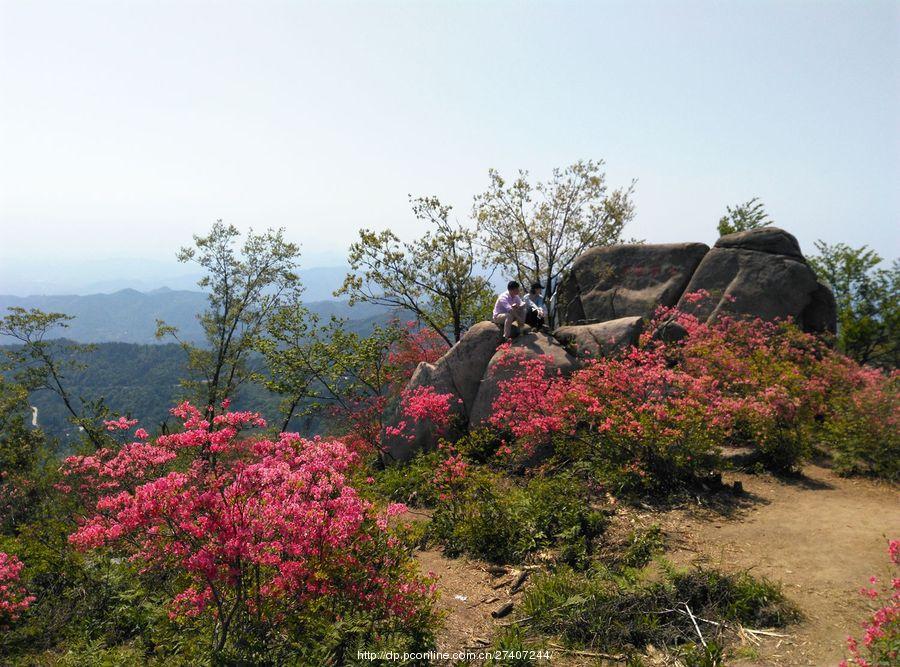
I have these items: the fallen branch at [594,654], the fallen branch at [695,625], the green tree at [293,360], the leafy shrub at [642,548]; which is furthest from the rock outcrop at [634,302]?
the fallen branch at [594,654]

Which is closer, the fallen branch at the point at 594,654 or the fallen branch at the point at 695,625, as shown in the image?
the fallen branch at the point at 695,625

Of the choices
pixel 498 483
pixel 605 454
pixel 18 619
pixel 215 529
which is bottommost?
pixel 18 619

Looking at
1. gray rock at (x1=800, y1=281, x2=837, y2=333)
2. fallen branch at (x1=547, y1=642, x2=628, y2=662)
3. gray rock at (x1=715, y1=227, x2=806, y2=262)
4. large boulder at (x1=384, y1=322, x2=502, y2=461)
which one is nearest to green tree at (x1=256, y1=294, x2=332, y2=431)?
large boulder at (x1=384, y1=322, x2=502, y2=461)

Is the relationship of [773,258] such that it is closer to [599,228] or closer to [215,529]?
[599,228]

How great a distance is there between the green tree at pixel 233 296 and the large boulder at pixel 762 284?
75.3ft

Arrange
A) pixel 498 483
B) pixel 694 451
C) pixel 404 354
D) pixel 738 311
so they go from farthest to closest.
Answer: pixel 404 354 → pixel 738 311 → pixel 498 483 → pixel 694 451

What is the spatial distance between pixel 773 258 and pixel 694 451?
1235 cm

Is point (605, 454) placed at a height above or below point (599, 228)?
below

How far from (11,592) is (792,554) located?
12607 millimetres

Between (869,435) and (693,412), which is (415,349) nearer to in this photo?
(693,412)

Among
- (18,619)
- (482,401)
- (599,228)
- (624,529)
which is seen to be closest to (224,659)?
(18,619)

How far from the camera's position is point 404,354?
928 inches

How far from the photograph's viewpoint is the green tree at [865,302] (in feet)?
89.1

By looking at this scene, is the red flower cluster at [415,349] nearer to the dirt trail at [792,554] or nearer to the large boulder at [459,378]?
the large boulder at [459,378]
